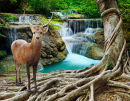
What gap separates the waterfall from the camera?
40.2ft

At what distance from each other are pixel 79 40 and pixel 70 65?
3644 millimetres

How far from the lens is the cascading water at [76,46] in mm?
10000

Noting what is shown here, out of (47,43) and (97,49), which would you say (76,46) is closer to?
(97,49)

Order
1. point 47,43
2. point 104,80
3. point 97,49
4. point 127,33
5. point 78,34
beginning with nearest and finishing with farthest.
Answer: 1. point 104,80
2. point 127,33
3. point 47,43
4. point 97,49
5. point 78,34

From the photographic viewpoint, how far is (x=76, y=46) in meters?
12.3

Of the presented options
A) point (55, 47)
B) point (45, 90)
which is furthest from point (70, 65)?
point (45, 90)

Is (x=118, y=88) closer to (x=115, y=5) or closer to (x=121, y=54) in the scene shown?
(x=121, y=54)

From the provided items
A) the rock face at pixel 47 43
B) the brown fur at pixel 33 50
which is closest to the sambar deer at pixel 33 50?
the brown fur at pixel 33 50

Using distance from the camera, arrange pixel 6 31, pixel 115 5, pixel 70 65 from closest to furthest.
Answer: pixel 115 5 → pixel 6 31 → pixel 70 65

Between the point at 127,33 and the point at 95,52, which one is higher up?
the point at 127,33

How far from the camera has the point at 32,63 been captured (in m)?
Answer: 3.21

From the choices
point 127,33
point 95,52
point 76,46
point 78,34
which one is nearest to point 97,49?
point 95,52

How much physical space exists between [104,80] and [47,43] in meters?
7.22

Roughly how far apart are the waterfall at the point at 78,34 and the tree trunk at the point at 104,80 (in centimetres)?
696
